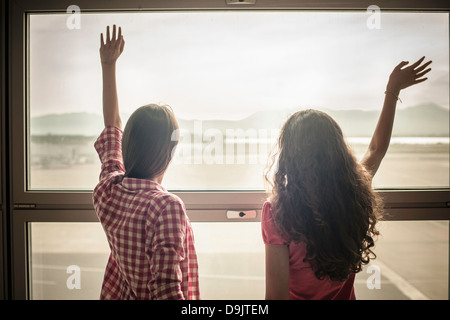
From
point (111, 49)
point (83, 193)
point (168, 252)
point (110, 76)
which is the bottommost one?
point (168, 252)

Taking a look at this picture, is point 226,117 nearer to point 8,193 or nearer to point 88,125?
point 88,125

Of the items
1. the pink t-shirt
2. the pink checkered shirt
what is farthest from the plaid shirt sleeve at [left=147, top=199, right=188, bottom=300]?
the pink t-shirt

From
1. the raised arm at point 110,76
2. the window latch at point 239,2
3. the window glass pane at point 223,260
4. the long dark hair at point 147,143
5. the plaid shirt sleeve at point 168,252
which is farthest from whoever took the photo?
the window glass pane at point 223,260

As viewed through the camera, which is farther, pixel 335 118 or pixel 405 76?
pixel 335 118

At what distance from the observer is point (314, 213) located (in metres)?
1.02

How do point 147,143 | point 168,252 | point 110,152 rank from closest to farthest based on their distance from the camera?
point 168,252 < point 147,143 < point 110,152

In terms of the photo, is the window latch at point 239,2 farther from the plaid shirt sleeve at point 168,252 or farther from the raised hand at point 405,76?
the plaid shirt sleeve at point 168,252

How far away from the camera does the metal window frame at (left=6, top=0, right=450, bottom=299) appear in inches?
58.1

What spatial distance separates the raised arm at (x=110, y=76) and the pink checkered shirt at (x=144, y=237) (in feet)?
1.00

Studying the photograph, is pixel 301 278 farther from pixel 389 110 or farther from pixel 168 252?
pixel 389 110

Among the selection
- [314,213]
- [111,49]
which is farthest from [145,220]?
[111,49]

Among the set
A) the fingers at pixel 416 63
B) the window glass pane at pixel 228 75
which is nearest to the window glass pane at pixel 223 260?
the window glass pane at pixel 228 75

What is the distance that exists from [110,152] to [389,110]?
3.80 feet

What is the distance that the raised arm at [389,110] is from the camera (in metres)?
1.32
